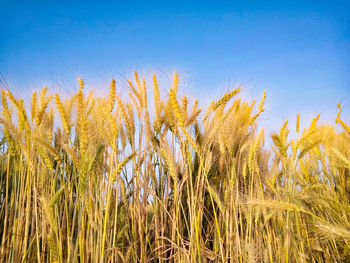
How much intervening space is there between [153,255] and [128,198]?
39 centimetres

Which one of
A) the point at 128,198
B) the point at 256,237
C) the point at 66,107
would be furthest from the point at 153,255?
the point at 66,107

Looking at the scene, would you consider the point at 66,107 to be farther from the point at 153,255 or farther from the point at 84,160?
the point at 153,255

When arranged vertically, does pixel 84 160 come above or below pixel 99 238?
above

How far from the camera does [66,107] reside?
1763 millimetres

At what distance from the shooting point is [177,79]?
1.97 metres

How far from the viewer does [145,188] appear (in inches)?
70.9

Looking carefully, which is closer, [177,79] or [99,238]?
[99,238]

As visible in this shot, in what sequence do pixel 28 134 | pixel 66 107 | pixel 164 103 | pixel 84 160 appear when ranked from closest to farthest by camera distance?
1. pixel 84 160
2. pixel 28 134
3. pixel 66 107
4. pixel 164 103

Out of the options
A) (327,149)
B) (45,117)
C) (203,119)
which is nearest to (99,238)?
(45,117)

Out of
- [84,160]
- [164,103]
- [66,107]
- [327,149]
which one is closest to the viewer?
[84,160]

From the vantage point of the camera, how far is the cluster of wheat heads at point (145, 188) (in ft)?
5.15

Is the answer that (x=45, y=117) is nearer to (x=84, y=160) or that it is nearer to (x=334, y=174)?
(x=84, y=160)

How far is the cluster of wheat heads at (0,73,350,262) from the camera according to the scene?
5.15 feet

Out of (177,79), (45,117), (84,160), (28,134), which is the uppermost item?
(177,79)
